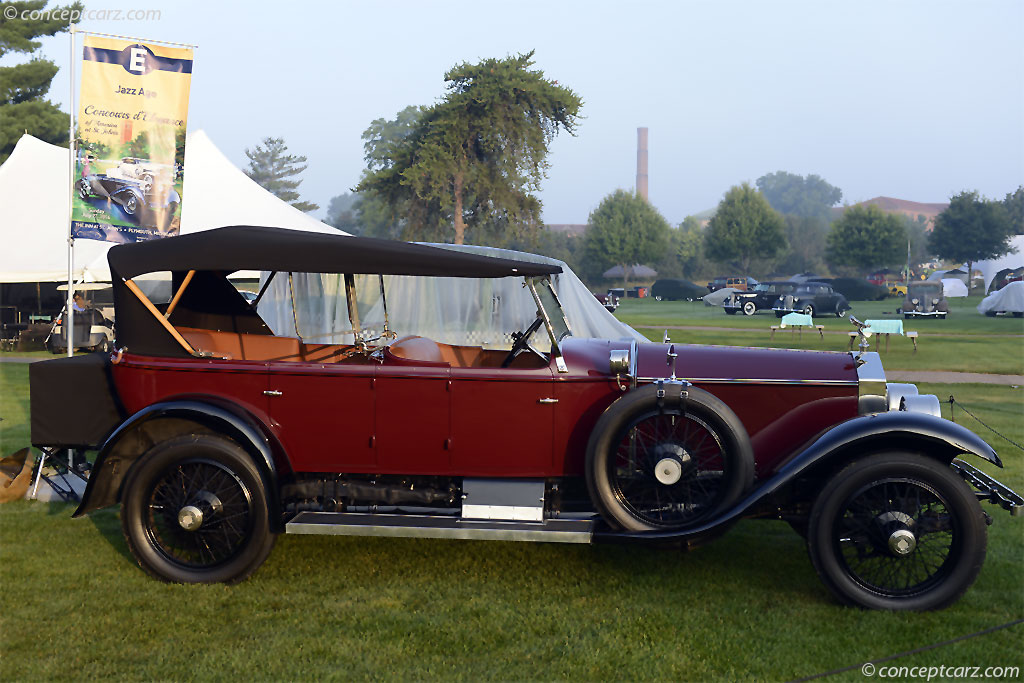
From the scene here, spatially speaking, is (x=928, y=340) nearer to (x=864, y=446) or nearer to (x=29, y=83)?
(x=864, y=446)

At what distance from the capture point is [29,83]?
119 ft

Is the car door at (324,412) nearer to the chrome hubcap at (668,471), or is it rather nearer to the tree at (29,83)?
the chrome hubcap at (668,471)

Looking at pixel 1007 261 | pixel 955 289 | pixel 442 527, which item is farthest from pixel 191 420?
pixel 1007 261

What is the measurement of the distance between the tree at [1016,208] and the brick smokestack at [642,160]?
97695 mm

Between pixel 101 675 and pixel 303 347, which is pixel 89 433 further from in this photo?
pixel 101 675

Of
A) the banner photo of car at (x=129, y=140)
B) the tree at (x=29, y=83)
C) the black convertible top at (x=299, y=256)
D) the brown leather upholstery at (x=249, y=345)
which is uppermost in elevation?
the tree at (x=29, y=83)

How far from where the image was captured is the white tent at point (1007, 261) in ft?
222

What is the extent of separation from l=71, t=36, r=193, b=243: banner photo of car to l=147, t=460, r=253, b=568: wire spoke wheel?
605cm

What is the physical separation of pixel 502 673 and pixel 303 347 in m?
2.97

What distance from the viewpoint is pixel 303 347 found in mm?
5934

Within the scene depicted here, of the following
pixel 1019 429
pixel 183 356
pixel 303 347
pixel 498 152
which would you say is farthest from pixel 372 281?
pixel 498 152

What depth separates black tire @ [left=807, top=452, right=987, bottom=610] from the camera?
13.8ft

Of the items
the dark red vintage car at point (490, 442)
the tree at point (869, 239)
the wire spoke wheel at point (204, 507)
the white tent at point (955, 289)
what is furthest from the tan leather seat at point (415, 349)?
the tree at point (869, 239)

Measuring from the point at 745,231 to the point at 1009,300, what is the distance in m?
38.9
